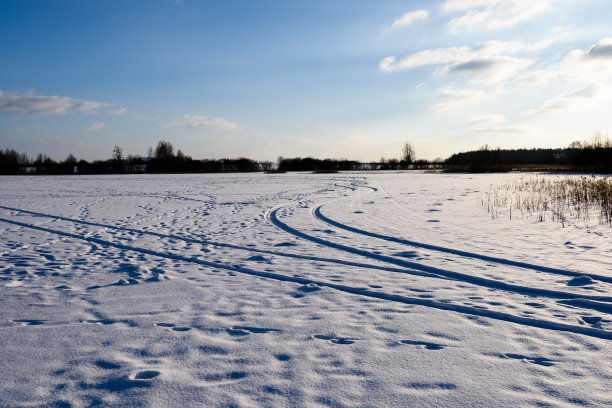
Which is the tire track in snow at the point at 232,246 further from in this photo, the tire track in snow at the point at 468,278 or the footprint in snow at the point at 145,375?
the footprint in snow at the point at 145,375

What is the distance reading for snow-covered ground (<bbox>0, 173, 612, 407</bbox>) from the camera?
2.84 m

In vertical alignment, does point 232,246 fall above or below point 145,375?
above

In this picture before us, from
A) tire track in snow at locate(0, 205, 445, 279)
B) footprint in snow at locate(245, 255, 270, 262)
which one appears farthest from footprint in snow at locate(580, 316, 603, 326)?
footprint in snow at locate(245, 255, 270, 262)

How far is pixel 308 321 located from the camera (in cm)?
410

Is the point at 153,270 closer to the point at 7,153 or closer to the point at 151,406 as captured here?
the point at 151,406

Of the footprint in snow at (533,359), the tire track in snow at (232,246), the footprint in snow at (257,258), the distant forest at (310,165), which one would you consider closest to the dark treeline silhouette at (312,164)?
the distant forest at (310,165)

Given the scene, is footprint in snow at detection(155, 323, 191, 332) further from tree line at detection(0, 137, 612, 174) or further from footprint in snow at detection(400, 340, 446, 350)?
tree line at detection(0, 137, 612, 174)

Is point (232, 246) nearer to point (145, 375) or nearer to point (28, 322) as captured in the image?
point (28, 322)

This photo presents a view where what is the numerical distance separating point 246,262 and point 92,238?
4.63 metres

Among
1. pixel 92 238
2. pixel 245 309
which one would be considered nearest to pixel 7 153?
pixel 92 238

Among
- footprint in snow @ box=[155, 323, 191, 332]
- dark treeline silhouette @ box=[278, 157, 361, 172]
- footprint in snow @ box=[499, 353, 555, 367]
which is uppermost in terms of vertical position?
dark treeline silhouette @ box=[278, 157, 361, 172]

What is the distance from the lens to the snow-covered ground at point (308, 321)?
2.84 meters

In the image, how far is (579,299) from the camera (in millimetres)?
4625

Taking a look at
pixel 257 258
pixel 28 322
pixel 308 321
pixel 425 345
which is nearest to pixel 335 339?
pixel 308 321
